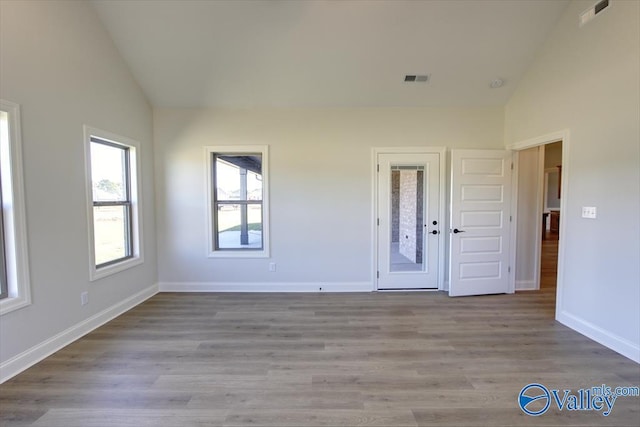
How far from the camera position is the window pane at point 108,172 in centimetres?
328

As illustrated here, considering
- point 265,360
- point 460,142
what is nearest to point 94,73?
point 265,360

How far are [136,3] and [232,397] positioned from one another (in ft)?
12.7

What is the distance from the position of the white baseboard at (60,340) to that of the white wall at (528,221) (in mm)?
5499

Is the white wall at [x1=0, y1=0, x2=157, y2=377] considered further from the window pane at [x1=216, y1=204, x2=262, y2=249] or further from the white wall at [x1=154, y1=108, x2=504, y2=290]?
the window pane at [x1=216, y1=204, x2=262, y2=249]

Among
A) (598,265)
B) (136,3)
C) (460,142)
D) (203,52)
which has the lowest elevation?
(598,265)

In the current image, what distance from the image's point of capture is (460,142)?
4258 millimetres

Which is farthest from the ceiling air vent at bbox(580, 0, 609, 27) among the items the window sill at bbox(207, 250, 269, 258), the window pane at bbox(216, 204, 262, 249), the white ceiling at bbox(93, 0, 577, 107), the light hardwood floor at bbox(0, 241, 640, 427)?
the window sill at bbox(207, 250, 269, 258)

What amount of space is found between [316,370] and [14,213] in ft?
9.04

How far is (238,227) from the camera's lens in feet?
14.6

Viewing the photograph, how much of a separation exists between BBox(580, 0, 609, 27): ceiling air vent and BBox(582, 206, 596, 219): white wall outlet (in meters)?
1.87

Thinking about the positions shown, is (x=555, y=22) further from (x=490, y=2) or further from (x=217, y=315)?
(x=217, y=315)

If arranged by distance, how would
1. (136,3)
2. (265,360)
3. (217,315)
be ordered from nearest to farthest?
(265,360) → (136,3) → (217,315)

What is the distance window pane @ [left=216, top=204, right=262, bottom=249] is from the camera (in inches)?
174

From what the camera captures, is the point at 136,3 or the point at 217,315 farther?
the point at 217,315
